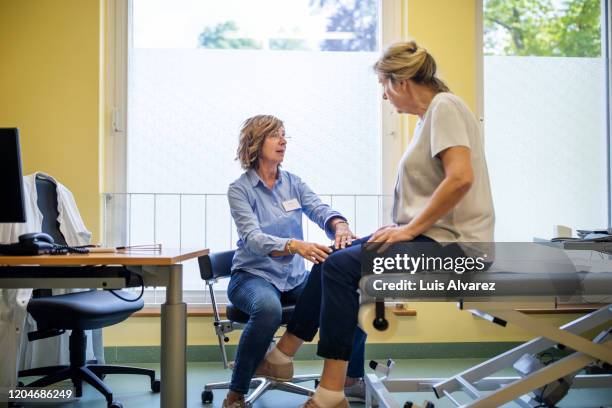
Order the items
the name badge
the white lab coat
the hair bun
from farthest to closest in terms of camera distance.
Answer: the name badge, the white lab coat, the hair bun

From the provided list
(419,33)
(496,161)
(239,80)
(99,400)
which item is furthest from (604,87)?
(99,400)

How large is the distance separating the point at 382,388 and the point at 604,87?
2.58 metres

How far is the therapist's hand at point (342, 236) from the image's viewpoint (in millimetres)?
2303

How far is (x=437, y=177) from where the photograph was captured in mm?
1878

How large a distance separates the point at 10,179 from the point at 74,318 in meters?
0.69

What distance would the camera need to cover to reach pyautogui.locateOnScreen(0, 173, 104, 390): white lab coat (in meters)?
2.41

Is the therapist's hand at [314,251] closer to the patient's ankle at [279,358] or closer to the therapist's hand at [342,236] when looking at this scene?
the therapist's hand at [342,236]

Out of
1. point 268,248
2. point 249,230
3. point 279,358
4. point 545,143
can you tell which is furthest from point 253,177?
point 545,143

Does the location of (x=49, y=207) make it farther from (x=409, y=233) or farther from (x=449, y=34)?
(x=449, y=34)

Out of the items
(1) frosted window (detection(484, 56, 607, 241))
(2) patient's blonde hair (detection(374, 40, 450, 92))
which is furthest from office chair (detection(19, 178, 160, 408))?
(1) frosted window (detection(484, 56, 607, 241))

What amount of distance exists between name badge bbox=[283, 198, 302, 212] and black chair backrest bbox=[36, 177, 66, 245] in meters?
1.10

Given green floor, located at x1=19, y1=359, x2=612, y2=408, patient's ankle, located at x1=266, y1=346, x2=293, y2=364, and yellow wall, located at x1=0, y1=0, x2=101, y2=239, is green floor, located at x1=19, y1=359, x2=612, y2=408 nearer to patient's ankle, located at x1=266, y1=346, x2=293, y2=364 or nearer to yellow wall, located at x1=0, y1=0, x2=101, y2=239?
patient's ankle, located at x1=266, y1=346, x2=293, y2=364

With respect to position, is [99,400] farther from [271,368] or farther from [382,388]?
[382,388]

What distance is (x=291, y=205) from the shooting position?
266 cm
